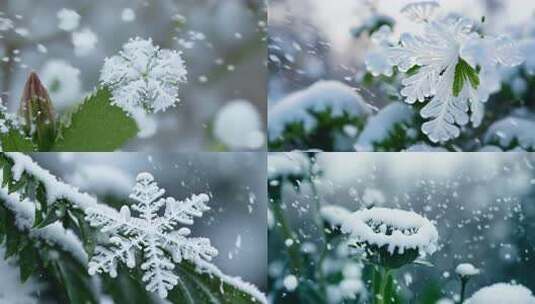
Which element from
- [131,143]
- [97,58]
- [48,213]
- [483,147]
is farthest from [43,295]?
[483,147]

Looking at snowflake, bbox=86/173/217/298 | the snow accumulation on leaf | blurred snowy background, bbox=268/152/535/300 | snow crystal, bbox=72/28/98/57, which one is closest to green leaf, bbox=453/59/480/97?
the snow accumulation on leaf

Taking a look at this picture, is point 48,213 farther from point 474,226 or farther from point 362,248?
point 474,226

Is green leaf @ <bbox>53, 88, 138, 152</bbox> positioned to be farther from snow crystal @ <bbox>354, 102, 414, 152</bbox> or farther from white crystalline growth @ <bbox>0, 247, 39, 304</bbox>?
snow crystal @ <bbox>354, 102, 414, 152</bbox>

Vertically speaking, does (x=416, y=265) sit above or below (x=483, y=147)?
below

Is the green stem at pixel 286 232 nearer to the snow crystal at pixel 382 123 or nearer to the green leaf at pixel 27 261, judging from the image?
the snow crystal at pixel 382 123

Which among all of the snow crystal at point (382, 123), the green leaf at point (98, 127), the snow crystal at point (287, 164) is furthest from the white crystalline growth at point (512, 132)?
the green leaf at point (98, 127)

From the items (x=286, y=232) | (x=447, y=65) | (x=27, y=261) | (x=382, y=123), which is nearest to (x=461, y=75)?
(x=447, y=65)
